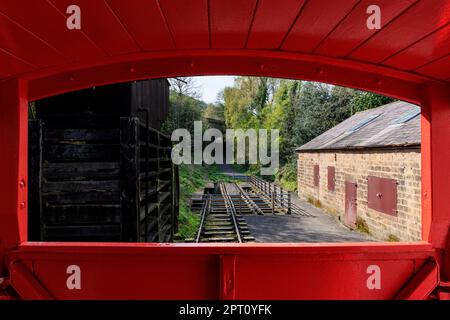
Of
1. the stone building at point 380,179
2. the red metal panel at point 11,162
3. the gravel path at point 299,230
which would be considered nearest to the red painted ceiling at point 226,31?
the red metal panel at point 11,162

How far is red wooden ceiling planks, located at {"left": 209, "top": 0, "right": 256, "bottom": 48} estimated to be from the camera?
162 centimetres

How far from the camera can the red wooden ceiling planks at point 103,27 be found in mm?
1533

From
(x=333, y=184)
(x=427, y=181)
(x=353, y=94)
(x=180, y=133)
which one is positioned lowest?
(x=333, y=184)

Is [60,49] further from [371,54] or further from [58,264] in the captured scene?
[371,54]

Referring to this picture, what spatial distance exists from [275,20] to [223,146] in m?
53.3

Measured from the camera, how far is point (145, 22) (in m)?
1.76

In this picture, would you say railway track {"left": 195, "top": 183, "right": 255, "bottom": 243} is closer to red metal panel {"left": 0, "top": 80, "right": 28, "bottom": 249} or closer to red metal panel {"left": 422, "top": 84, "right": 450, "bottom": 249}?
red metal panel {"left": 0, "top": 80, "right": 28, "bottom": 249}

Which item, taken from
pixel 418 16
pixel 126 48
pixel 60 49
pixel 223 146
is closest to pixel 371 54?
pixel 418 16

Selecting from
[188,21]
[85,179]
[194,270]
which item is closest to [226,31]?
[188,21]

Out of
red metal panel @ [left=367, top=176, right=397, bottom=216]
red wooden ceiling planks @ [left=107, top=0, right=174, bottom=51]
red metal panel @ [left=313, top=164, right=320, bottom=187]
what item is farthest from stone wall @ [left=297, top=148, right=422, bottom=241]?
red wooden ceiling planks @ [left=107, top=0, right=174, bottom=51]

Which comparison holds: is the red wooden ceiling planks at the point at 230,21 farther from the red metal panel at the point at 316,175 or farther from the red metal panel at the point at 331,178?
the red metal panel at the point at 316,175

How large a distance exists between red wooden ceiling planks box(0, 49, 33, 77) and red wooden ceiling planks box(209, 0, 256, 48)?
1307mm

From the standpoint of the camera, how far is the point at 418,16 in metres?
1.62

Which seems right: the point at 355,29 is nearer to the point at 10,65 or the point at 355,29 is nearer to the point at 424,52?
the point at 424,52
